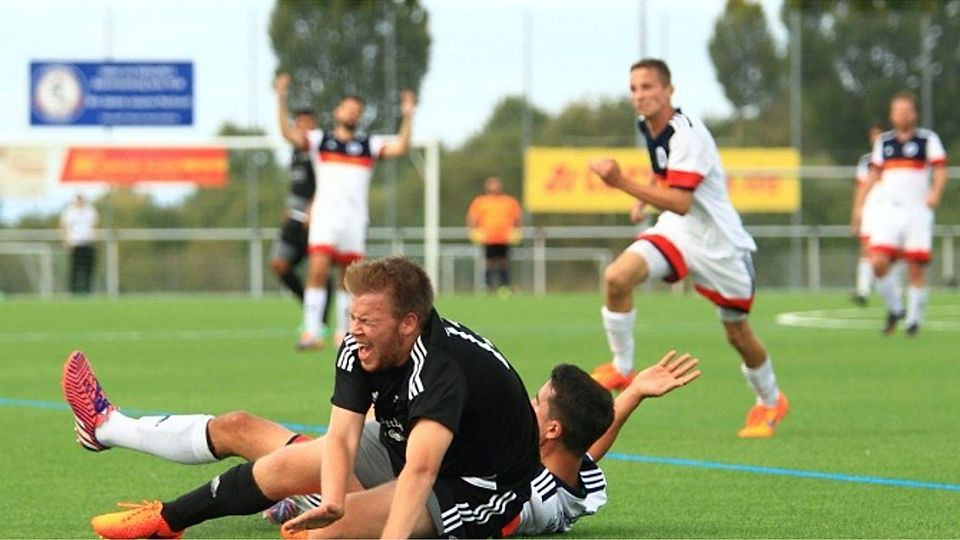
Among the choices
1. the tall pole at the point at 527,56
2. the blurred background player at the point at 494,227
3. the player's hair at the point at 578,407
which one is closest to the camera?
the player's hair at the point at 578,407

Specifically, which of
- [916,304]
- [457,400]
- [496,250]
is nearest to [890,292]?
[916,304]

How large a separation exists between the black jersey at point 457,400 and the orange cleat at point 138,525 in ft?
2.69

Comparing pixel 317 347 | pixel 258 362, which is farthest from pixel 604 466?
pixel 317 347

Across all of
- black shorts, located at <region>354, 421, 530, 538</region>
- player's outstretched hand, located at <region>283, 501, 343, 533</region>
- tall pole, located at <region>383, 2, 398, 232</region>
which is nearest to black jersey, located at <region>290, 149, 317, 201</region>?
black shorts, located at <region>354, 421, 530, 538</region>

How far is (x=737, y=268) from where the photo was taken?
998cm

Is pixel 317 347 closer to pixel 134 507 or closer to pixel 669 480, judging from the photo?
pixel 669 480

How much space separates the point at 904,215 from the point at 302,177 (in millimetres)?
5905

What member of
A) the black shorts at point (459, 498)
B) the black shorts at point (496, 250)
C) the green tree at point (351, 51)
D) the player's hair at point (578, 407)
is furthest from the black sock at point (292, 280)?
the green tree at point (351, 51)

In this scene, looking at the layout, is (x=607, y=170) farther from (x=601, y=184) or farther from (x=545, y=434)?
(x=601, y=184)

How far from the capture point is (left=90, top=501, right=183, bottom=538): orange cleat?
6207 millimetres

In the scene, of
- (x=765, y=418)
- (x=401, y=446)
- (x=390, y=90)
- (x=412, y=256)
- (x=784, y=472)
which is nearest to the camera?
(x=401, y=446)

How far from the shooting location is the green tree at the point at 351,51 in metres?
37.2

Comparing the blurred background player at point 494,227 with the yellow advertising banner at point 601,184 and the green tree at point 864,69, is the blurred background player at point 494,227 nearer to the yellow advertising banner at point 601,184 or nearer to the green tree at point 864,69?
the yellow advertising banner at point 601,184

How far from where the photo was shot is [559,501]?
6426 mm
